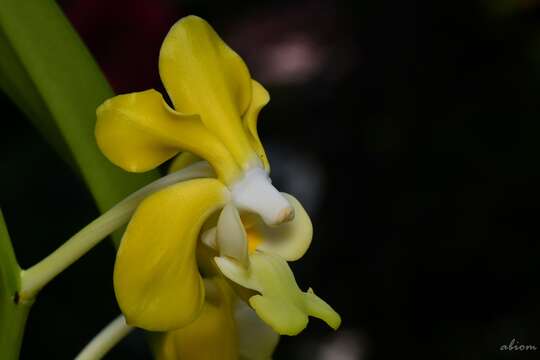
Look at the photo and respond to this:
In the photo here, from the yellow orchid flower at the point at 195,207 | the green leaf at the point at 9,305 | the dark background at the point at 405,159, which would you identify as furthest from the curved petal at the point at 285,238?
the dark background at the point at 405,159

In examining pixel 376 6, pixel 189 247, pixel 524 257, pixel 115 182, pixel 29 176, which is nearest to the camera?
pixel 189 247

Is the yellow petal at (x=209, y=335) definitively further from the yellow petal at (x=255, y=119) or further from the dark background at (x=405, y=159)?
the dark background at (x=405, y=159)

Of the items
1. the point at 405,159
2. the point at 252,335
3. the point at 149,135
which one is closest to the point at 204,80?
the point at 149,135

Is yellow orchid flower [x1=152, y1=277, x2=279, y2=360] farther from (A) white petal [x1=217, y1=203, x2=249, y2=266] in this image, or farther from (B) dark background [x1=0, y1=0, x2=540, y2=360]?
(B) dark background [x1=0, y1=0, x2=540, y2=360]

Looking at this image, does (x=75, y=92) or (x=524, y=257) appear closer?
(x=75, y=92)

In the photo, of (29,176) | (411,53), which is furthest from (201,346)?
(411,53)

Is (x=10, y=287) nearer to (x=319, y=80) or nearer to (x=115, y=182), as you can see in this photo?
(x=115, y=182)
